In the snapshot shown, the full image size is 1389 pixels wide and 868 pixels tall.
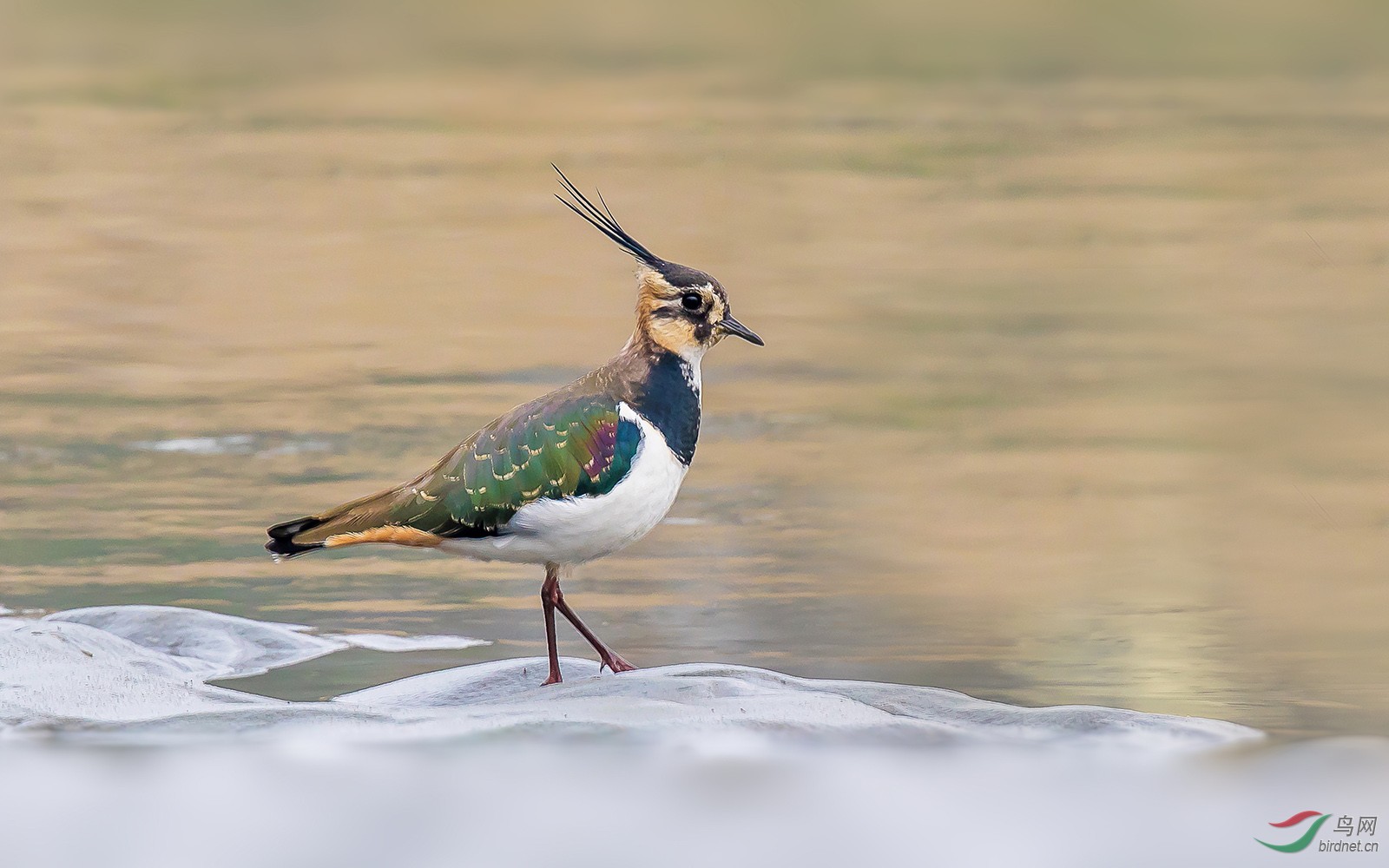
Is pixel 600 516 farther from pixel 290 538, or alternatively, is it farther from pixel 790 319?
pixel 790 319

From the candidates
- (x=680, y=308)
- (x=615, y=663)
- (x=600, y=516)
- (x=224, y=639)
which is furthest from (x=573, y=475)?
(x=224, y=639)

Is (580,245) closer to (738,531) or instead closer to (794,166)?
(794,166)

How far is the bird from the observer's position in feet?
21.2

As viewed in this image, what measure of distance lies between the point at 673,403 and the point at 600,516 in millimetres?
486

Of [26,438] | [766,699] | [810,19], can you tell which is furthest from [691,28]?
[766,699]

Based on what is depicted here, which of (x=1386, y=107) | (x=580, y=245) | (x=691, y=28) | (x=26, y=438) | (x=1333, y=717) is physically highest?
(x=691, y=28)

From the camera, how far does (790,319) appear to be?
1291cm

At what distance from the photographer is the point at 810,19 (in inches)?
936

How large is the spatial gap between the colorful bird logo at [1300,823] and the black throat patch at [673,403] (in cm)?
219

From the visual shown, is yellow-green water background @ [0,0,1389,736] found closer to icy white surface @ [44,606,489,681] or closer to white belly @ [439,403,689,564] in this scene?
icy white surface @ [44,606,489,681]

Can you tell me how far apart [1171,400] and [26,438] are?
19.0 feet

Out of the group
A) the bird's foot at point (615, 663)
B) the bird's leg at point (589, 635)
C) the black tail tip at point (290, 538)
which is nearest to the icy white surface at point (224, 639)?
the black tail tip at point (290, 538)

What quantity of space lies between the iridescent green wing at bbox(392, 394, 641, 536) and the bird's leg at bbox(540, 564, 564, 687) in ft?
0.89

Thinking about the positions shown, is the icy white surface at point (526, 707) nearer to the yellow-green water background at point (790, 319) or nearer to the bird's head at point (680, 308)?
the yellow-green water background at point (790, 319)
